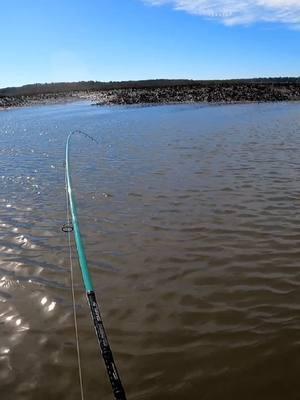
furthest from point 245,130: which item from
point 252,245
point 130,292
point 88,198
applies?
point 130,292

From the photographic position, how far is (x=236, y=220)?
28.7ft

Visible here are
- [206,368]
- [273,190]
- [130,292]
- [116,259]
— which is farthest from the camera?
[273,190]

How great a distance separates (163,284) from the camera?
639 centimetres

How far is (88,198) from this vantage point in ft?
36.3

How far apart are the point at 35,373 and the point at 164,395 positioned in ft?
4.75

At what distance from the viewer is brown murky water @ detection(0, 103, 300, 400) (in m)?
4.59

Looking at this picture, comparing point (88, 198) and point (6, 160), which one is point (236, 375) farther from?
point (6, 160)

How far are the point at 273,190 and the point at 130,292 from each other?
585 cm

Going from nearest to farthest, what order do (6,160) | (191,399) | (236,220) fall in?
(191,399), (236,220), (6,160)

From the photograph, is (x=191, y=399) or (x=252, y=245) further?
(x=252, y=245)

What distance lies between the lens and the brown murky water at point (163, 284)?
15.0 feet

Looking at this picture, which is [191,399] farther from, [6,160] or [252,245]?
[6,160]

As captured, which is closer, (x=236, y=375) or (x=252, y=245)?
(x=236, y=375)

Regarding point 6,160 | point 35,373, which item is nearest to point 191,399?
point 35,373
